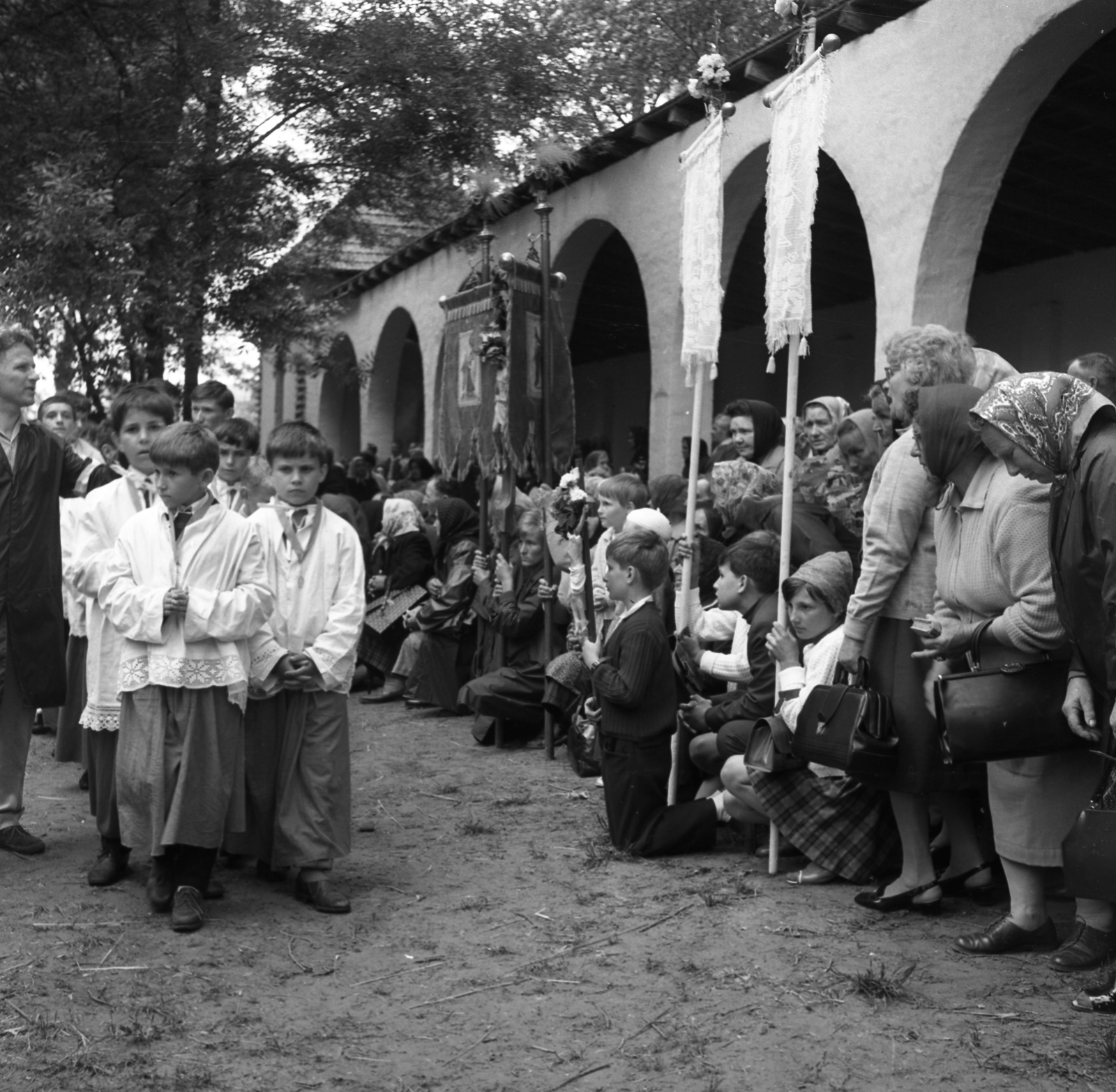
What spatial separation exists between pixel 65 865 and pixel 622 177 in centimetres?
867

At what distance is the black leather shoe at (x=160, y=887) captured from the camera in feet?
16.0

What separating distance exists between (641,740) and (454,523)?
176 inches

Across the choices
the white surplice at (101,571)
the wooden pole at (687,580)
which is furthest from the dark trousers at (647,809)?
the white surplice at (101,571)

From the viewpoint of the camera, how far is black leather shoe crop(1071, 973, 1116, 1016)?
382 centimetres

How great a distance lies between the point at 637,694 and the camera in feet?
18.5

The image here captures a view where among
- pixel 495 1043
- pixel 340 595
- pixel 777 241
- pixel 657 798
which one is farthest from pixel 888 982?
pixel 777 241

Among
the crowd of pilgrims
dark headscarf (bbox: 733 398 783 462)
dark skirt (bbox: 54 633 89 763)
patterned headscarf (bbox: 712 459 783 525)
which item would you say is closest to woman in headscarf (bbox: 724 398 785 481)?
dark headscarf (bbox: 733 398 783 462)

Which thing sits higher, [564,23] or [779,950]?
[564,23]

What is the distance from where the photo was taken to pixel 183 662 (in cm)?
477

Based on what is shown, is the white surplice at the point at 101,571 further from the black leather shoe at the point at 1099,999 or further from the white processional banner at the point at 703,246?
the black leather shoe at the point at 1099,999

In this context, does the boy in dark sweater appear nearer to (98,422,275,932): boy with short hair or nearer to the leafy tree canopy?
(98,422,275,932): boy with short hair

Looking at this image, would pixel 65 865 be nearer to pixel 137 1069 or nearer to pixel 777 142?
pixel 137 1069

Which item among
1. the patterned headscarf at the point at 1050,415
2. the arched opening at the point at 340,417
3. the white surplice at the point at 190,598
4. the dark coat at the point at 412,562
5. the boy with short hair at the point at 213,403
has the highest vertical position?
the arched opening at the point at 340,417

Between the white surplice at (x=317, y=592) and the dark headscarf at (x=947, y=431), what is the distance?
6.50 feet
